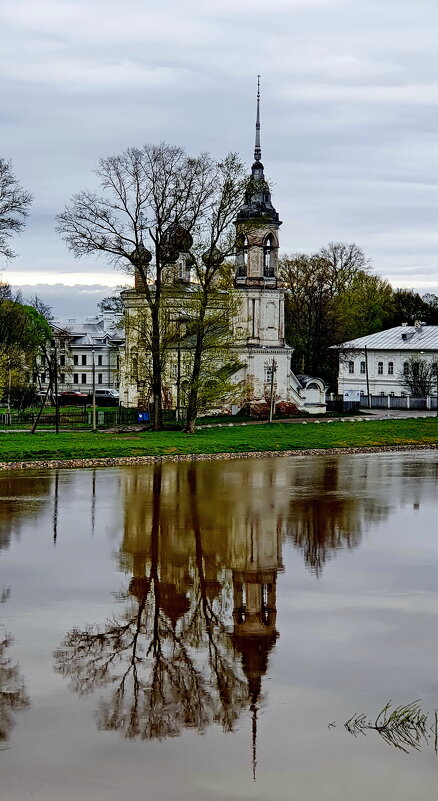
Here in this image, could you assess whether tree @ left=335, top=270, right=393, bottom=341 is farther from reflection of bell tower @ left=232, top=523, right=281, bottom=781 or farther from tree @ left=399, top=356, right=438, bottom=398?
reflection of bell tower @ left=232, top=523, right=281, bottom=781

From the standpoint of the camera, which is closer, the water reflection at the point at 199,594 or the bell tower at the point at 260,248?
the water reflection at the point at 199,594

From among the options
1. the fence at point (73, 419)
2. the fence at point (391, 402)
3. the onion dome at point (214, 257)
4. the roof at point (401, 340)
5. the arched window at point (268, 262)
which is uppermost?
the arched window at point (268, 262)

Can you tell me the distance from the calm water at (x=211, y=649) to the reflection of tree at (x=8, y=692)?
29mm

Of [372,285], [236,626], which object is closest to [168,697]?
[236,626]

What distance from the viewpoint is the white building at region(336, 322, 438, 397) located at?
282ft

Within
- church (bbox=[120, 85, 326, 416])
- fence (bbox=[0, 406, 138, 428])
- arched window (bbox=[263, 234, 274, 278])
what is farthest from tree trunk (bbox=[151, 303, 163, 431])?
arched window (bbox=[263, 234, 274, 278])

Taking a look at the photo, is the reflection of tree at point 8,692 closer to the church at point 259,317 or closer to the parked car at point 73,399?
the church at point 259,317

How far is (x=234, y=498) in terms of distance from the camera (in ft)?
91.4

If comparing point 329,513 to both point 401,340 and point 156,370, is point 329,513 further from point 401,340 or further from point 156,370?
point 401,340

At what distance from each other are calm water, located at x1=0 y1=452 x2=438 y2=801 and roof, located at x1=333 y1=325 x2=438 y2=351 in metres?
61.9

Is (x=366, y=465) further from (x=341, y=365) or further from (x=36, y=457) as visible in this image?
(x=341, y=365)

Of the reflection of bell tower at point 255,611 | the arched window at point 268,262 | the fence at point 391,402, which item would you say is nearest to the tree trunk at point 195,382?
the arched window at point 268,262

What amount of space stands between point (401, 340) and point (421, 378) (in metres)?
6.24

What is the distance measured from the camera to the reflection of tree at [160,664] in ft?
37.3
